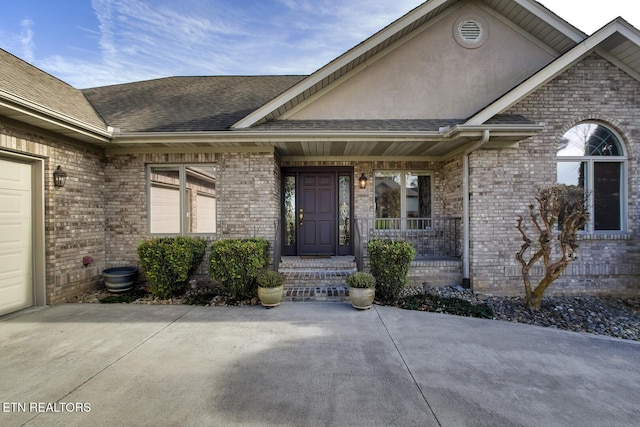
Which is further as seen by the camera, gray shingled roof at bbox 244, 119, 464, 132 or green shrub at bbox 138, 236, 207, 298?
gray shingled roof at bbox 244, 119, 464, 132

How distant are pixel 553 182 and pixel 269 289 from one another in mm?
6086

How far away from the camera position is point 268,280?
5.25 meters

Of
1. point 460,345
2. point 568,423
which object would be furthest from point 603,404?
point 460,345

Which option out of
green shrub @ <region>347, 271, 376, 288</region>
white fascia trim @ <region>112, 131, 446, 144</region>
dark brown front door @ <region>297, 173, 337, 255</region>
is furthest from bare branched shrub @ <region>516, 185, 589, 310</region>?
dark brown front door @ <region>297, 173, 337, 255</region>

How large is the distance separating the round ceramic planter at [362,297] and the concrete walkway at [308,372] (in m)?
0.36

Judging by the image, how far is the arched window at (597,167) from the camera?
6238 mm

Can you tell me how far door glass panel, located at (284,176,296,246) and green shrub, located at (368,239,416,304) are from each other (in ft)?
9.26

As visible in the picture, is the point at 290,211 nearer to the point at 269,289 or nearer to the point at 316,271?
the point at 316,271

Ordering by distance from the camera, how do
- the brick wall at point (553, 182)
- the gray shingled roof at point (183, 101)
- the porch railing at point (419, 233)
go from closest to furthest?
the brick wall at point (553, 182)
the gray shingled roof at point (183, 101)
the porch railing at point (419, 233)

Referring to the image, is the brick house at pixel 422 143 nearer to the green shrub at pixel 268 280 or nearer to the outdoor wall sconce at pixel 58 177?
the outdoor wall sconce at pixel 58 177

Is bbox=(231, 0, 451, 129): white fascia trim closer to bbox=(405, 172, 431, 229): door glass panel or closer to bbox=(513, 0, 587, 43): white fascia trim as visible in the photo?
bbox=(513, 0, 587, 43): white fascia trim

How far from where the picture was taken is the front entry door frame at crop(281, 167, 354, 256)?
7832mm

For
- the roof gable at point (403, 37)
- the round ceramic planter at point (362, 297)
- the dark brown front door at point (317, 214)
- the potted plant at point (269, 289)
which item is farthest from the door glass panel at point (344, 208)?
the potted plant at point (269, 289)

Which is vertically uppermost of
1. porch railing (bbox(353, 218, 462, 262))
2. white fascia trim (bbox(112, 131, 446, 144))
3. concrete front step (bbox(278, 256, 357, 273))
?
white fascia trim (bbox(112, 131, 446, 144))
